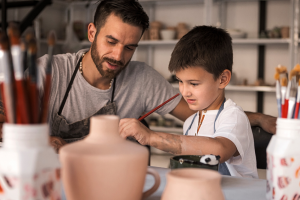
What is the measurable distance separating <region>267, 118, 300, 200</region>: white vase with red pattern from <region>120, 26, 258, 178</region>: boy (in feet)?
1.13

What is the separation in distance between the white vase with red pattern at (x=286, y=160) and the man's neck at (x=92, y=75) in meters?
1.09

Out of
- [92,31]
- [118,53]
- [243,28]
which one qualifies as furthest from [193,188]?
[243,28]

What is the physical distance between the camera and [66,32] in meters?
3.86

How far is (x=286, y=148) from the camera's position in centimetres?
56

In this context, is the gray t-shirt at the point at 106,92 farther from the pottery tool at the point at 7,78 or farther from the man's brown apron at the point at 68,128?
the pottery tool at the point at 7,78

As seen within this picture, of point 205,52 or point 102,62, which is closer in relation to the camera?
point 205,52

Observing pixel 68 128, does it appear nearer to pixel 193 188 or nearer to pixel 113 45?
pixel 113 45

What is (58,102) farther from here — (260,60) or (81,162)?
(260,60)

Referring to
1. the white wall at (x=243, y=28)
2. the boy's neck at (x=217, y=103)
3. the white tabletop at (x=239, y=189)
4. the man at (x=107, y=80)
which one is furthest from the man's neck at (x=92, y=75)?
the white wall at (x=243, y=28)

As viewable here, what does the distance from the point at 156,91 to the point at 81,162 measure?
1.16 m

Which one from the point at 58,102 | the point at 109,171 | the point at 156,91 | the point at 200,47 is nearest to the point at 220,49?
the point at 200,47

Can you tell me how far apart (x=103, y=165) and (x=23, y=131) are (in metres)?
0.12

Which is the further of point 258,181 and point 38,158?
point 258,181

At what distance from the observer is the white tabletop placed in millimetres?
671
